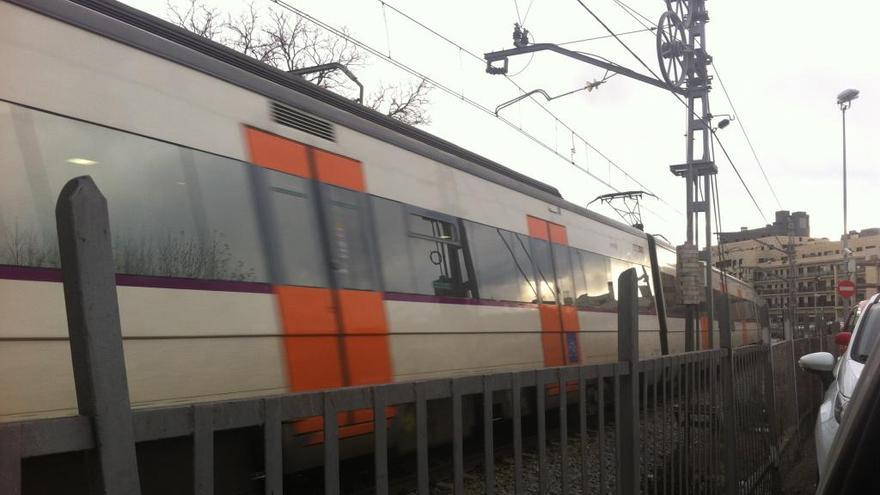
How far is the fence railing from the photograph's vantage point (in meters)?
1.17

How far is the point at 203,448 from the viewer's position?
4.33 ft

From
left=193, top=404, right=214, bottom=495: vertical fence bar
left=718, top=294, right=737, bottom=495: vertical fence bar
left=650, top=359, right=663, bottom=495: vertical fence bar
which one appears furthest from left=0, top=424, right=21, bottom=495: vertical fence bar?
left=718, top=294, right=737, bottom=495: vertical fence bar

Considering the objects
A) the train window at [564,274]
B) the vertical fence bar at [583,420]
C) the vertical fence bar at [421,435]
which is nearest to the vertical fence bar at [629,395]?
the vertical fence bar at [583,420]

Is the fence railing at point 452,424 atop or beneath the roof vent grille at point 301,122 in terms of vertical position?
beneath

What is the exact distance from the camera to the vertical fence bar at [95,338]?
1.17 m

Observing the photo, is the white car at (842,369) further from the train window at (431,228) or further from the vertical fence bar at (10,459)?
the vertical fence bar at (10,459)

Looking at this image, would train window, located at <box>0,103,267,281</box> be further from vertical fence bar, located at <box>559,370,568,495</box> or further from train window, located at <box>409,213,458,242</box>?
vertical fence bar, located at <box>559,370,568,495</box>

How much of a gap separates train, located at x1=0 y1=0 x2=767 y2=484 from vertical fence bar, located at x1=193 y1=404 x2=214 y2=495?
1.43 meters

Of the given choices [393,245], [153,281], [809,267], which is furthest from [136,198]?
[809,267]

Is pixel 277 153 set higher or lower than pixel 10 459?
higher

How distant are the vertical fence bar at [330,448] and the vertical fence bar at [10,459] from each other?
0.65m

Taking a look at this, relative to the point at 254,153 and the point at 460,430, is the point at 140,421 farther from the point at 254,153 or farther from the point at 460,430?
the point at 254,153

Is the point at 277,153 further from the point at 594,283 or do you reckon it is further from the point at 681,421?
the point at 594,283

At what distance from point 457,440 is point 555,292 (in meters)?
7.55
